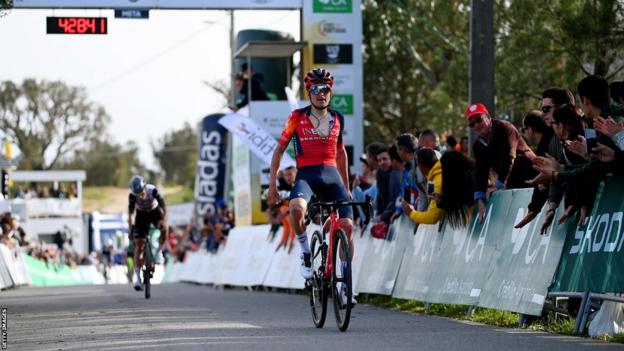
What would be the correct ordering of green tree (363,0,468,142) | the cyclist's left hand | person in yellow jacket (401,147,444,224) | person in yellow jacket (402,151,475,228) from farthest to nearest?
green tree (363,0,468,142), the cyclist's left hand, person in yellow jacket (401,147,444,224), person in yellow jacket (402,151,475,228)

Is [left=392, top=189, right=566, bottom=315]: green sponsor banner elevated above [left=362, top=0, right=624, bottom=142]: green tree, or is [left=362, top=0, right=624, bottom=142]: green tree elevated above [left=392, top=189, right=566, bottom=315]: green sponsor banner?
[left=362, top=0, right=624, bottom=142]: green tree

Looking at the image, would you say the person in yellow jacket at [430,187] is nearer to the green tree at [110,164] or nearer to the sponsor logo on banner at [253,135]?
the sponsor logo on banner at [253,135]

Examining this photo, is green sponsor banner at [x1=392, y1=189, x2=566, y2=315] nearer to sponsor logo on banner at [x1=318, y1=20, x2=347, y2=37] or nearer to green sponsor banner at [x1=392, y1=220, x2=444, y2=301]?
green sponsor banner at [x1=392, y1=220, x2=444, y2=301]

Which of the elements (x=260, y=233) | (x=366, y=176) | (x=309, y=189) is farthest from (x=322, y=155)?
(x=260, y=233)

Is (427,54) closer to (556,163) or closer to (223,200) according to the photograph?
(223,200)

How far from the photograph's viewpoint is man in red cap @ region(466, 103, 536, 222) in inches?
551

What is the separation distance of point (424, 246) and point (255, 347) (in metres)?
5.81

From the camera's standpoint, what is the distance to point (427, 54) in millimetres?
45594

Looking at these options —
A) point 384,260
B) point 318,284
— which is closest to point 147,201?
point 384,260

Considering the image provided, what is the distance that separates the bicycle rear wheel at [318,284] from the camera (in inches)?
490

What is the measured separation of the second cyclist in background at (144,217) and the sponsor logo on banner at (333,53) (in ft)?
43.4

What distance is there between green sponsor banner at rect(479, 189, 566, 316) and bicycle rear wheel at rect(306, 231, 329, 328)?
162 cm

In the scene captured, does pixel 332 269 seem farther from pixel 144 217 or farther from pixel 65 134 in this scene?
pixel 65 134

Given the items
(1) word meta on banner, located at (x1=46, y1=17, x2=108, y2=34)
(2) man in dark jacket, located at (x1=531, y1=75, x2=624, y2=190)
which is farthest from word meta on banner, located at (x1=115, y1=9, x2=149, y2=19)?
(2) man in dark jacket, located at (x1=531, y1=75, x2=624, y2=190)
